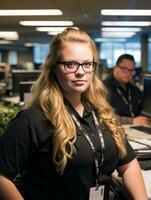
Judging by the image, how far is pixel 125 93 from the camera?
3.43 meters

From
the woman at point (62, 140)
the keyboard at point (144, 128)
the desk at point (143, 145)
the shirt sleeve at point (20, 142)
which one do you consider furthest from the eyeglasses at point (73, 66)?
the keyboard at point (144, 128)

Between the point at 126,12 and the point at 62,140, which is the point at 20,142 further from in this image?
the point at 126,12

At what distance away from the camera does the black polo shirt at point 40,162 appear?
1.43m

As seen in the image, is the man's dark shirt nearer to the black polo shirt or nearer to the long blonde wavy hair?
the long blonde wavy hair

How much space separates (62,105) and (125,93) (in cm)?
199

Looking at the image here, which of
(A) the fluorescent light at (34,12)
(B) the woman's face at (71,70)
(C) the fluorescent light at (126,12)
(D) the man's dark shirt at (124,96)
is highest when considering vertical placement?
(A) the fluorescent light at (34,12)

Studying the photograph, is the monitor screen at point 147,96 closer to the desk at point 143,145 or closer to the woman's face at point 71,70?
the desk at point 143,145

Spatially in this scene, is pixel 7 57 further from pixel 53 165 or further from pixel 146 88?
pixel 53 165

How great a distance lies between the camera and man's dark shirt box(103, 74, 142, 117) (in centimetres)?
340


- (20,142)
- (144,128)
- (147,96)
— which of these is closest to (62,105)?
(20,142)

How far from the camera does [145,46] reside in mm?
13445

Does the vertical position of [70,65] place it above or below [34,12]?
below

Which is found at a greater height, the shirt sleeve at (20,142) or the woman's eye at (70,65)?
the woman's eye at (70,65)

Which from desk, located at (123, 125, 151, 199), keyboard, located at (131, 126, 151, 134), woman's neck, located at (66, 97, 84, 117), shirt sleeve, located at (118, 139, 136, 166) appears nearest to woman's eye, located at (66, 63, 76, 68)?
woman's neck, located at (66, 97, 84, 117)
